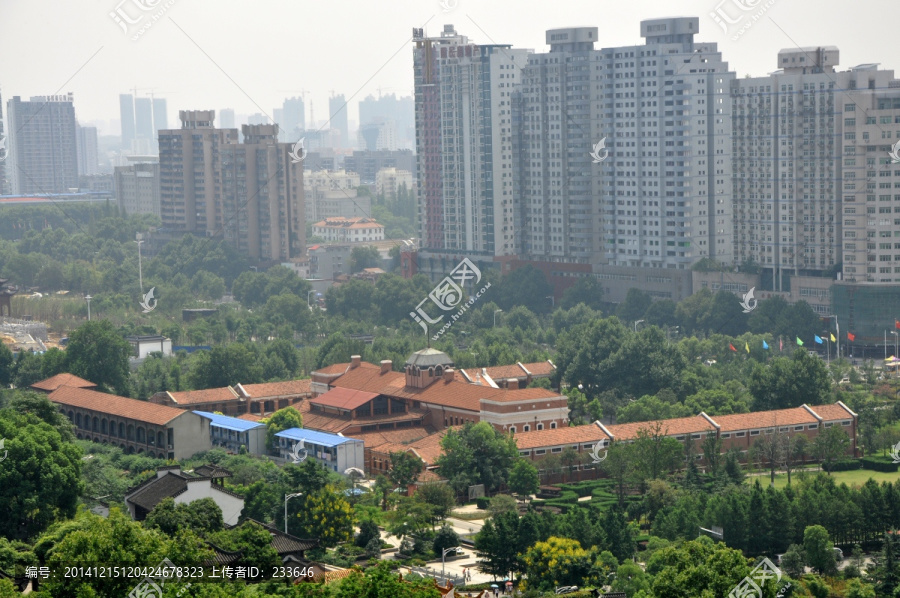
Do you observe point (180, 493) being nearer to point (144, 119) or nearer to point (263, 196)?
point (263, 196)

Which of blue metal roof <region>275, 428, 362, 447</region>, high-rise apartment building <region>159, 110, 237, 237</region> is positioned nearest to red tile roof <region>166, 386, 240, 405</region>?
blue metal roof <region>275, 428, 362, 447</region>

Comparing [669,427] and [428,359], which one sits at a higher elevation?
[428,359]

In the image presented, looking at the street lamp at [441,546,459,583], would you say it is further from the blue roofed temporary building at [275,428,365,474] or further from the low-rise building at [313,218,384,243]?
the low-rise building at [313,218,384,243]

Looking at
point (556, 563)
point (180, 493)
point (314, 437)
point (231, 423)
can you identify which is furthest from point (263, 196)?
point (556, 563)

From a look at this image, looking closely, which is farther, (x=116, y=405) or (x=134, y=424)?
(x=116, y=405)

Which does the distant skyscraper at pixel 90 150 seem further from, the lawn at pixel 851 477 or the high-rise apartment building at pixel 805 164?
the lawn at pixel 851 477

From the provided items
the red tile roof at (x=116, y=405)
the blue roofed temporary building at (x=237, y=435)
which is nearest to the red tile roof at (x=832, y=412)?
the blue roofed temporary building at (x=237, y=435)

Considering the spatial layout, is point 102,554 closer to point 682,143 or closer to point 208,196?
point 682,143

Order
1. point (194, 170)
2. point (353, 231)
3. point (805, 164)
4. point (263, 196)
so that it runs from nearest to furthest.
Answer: point (805, 164)
point (263, 196)
point (194, 170)
point (353, 231)
